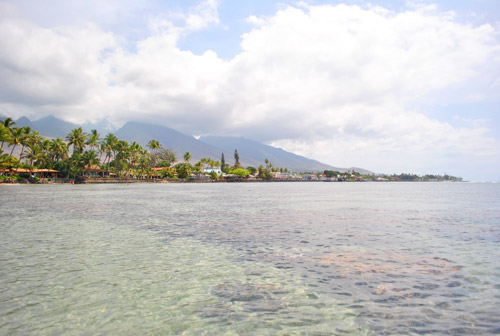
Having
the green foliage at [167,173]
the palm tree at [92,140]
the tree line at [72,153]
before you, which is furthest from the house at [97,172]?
the green foliage at [167,173]

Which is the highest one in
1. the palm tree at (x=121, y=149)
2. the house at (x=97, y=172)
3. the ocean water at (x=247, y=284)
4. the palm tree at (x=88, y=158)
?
the palm tree at (x=121, y=149)

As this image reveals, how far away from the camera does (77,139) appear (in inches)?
4422

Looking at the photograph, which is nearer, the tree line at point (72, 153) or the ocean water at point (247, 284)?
the ocean water at point (247, 284)

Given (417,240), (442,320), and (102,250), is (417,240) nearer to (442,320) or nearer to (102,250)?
(442,320)

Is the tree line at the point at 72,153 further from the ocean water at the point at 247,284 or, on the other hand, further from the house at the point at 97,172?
the ocean water at the point at 247,284

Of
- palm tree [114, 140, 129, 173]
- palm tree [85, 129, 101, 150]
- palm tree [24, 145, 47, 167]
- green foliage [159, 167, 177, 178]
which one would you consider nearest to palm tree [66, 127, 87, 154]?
palm tree [85, 129, 101, 150]

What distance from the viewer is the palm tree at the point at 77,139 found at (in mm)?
111438

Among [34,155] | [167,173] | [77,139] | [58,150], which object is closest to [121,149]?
[77,139]

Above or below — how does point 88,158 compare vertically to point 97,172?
above

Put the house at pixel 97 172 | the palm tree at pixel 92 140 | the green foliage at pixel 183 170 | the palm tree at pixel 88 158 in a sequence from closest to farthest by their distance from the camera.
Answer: the palm tree at pixel 88 158
the palm tree at pixel 92 140
the house at pixel 97 172
the green foliage at pixel 183 170

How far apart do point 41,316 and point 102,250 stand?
6.46 meters

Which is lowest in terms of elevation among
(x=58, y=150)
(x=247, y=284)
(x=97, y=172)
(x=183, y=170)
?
(x=247, y=284)

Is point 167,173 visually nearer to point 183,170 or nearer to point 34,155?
point 183,170

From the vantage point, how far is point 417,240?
50.9 ft
